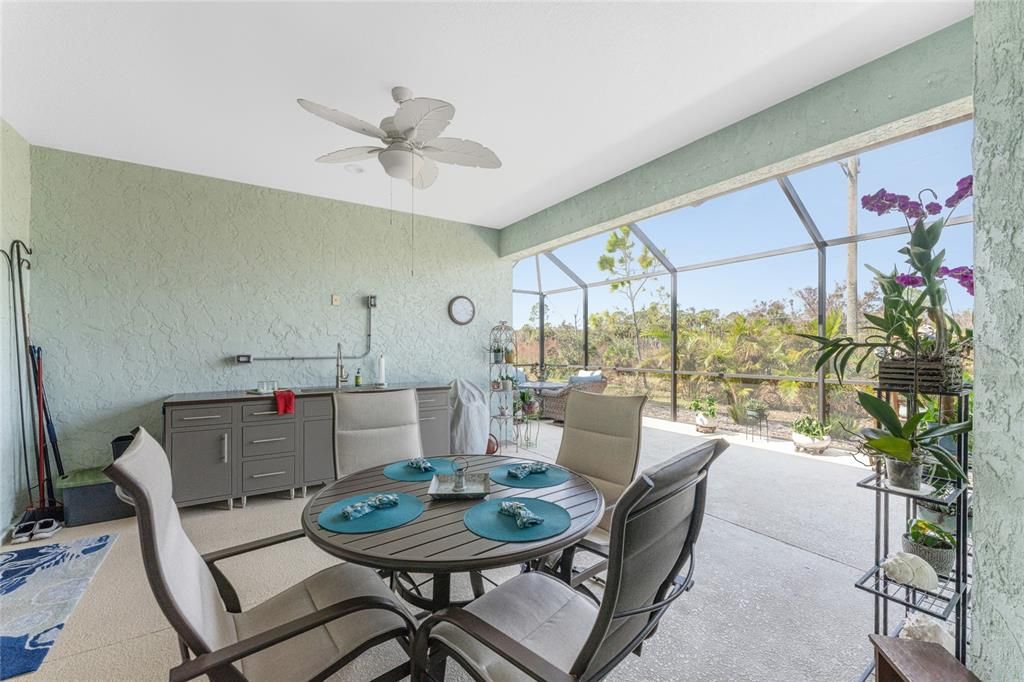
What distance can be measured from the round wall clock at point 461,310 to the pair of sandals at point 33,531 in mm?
3630

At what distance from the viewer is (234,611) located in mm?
1435

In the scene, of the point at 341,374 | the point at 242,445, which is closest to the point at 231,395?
the point at 242,445

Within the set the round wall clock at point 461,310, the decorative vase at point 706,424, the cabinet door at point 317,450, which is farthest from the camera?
the decorative vase at point 706,424

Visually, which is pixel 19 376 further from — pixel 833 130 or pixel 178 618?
pixel 833 130

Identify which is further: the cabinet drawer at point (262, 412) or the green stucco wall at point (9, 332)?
the cabinet drawer at point (262, 412)

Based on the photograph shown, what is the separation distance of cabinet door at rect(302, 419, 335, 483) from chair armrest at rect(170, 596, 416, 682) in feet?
9.09

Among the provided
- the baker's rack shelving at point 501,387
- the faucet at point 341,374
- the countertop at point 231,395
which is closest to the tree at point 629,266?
the baker's rack shelving at point 501,387

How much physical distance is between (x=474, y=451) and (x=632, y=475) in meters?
2.54

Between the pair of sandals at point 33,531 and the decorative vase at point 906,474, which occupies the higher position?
the decorative vase at point 906,474

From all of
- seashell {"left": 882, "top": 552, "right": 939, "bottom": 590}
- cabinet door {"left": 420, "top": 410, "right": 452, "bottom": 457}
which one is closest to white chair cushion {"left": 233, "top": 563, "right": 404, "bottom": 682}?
seashell {"left": 882, "top": 552, "right": 939, "bottom": 590}

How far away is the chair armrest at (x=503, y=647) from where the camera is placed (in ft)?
3.02

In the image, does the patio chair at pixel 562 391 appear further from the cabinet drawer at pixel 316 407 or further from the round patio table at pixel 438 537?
the round patio table at pixel 438 537

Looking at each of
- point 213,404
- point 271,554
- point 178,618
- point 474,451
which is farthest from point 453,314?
point 178,618

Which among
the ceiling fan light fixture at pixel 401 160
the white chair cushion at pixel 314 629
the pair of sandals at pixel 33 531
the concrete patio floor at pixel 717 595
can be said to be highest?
the ceiling fan light fixture at pixel 401 160
